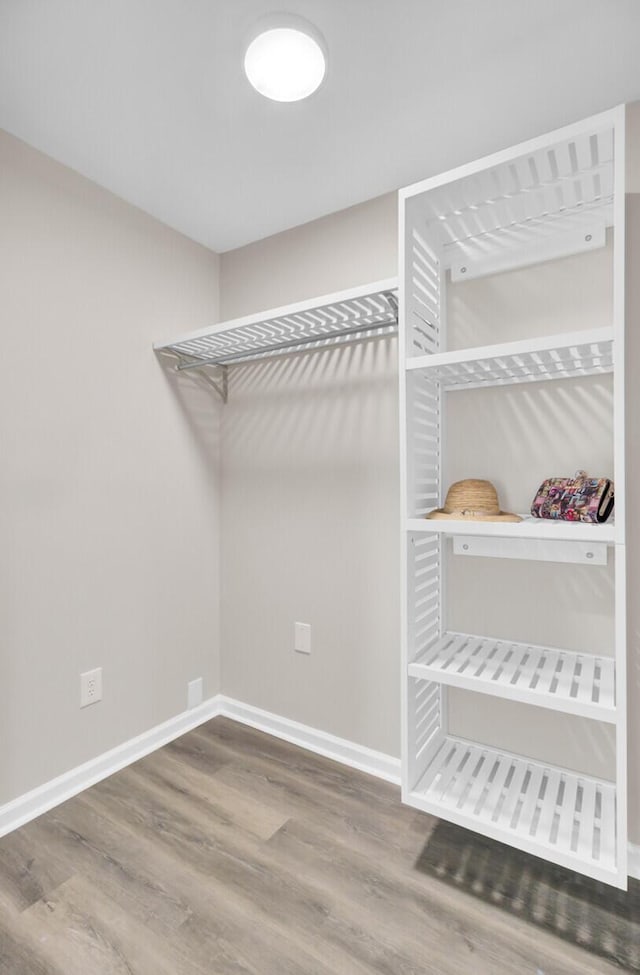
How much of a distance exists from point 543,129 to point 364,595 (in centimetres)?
166

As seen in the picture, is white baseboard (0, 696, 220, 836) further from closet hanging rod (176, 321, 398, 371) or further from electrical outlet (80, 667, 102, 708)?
closet hanging rod (176, 321, 398, 371)

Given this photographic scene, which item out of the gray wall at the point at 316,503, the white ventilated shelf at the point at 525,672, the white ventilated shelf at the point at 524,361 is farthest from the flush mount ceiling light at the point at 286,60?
the white ventilated shelf at the point at 525,672

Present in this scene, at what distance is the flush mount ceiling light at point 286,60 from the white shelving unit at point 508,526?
1.26 feet

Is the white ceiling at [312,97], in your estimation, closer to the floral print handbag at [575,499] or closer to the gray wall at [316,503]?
the gray wall at [316,503]

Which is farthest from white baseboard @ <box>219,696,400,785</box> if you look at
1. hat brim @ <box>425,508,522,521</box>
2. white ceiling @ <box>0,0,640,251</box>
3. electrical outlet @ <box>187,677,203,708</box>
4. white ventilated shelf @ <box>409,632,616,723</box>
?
white ceiling @ <box>0,0,640,251</box>

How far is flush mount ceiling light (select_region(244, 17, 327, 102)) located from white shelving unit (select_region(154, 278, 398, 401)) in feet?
1.75

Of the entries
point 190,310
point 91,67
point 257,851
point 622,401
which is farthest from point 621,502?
point 190,310

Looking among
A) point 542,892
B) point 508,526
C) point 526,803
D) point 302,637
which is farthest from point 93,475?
point 542,892

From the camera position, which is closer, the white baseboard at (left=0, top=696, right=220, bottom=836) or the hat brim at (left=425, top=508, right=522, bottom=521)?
the hat brim at (left=425, top=508, right=522, bottom=521)

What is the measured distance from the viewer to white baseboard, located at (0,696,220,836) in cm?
166

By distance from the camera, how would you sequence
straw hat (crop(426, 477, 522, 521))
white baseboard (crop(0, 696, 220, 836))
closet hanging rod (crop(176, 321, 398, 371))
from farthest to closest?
1. closet hanging rod (crop(176, 321, 398, 371))
2. white baseboard (crop(0, 696, 220, 836))
3. straw hat (crop(426, 477, 522, 521))

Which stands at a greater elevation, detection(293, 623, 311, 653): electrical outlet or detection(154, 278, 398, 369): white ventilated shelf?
detection(154, 278, 398, 369): white ventilated shelf

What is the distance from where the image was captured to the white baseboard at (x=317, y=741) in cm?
193

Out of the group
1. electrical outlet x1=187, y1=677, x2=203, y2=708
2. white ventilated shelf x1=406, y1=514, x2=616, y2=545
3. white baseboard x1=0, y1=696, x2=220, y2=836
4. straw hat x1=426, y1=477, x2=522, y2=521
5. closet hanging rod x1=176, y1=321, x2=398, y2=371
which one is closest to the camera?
white ventilated shelf x1=406, y1=514, x2=616, y2=545
